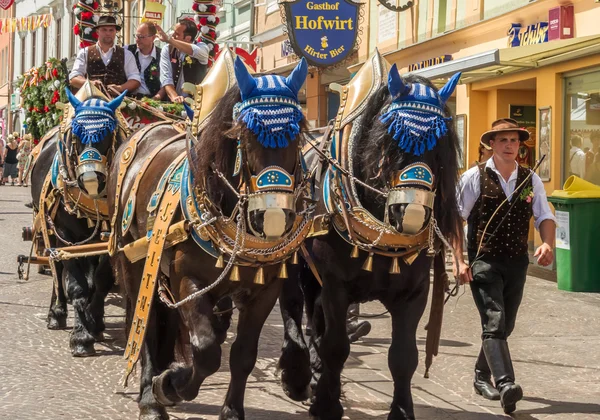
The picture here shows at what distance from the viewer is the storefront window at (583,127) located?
14242mm

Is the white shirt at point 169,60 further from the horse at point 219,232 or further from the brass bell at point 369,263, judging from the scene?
the brass bell at point 369,263

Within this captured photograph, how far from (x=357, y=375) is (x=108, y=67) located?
143 inches

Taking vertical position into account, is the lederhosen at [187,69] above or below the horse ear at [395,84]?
above

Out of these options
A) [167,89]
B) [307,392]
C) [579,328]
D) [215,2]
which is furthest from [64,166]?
[579,328]

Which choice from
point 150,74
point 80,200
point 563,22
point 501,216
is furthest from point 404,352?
point 563,22

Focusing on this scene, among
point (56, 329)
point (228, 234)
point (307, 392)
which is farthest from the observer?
point (56, 329)

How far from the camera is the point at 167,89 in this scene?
28.4 ft

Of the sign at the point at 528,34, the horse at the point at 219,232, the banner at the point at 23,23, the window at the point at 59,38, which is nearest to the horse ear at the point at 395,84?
the horse at the point at 219,232

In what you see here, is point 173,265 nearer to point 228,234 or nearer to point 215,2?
point 228,234

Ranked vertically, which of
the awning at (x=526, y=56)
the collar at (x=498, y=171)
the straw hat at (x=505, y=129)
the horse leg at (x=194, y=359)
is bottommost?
the horse leg at (x=194, y=359)

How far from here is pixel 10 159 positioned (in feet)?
130

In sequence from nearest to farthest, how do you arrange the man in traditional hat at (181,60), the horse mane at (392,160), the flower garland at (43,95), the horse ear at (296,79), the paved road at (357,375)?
the horse ear at (296,79), the horse mane at (392,160), the paved road at (357,375), the man in traditional hat at (181,60), the flower garland at (43,95)

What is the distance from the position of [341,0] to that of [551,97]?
10.8ft

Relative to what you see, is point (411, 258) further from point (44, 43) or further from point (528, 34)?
point (44, 43)
